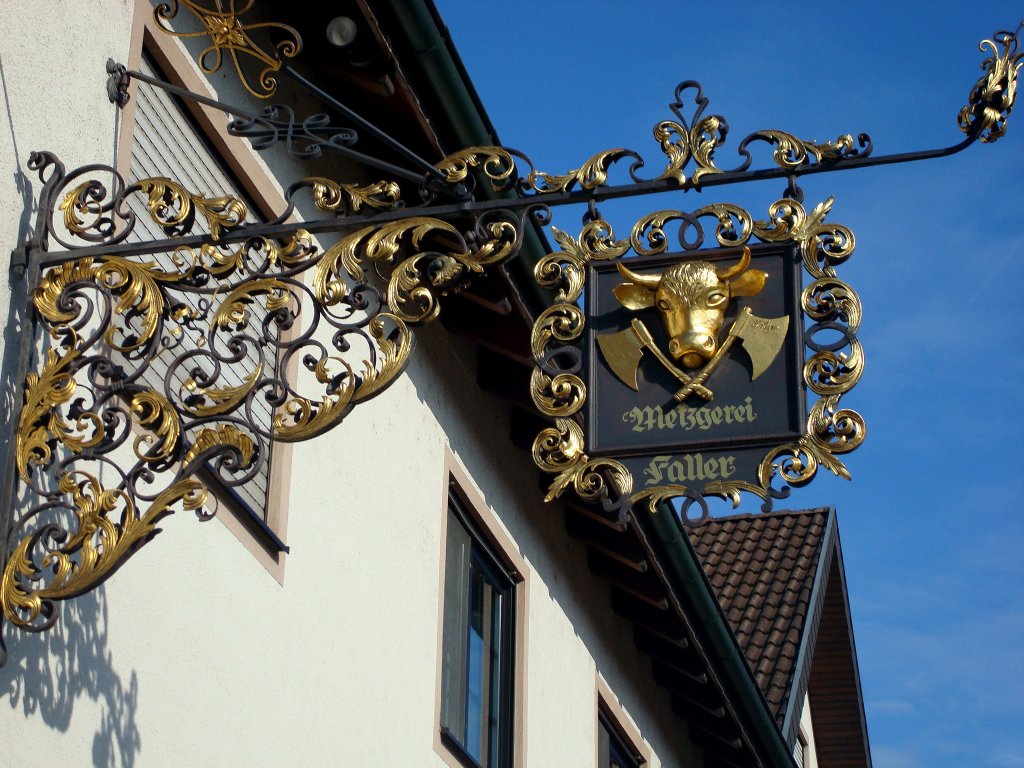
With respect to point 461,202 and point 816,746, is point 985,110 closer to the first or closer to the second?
point 461,202

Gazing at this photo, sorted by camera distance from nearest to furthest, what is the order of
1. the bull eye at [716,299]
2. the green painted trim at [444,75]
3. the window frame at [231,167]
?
the bull eye at [716,299]
the window frame at [231,167]
the green painted trim at [444,75]

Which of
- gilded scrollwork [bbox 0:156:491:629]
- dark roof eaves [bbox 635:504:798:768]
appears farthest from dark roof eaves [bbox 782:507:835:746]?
gilded scrollwork [bbox 0:156:491:629]

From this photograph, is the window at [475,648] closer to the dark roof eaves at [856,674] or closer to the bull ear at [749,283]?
the bull ear at [749,283]

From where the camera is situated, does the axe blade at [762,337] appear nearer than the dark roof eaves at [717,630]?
Yes

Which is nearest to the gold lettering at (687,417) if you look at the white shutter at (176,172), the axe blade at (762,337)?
the axe blade at (762,337)

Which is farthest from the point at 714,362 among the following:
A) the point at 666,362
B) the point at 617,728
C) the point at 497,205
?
the point at 617,728

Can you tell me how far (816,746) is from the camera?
21.8 meters

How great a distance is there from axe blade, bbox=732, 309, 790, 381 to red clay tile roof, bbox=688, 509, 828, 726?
410 inches

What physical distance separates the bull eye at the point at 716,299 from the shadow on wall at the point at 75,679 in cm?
207

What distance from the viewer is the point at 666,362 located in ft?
19.8

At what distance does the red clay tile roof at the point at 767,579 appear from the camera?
56.3ft

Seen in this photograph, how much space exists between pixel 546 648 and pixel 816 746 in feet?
37.5

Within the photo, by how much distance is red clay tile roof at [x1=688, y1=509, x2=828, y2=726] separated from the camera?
17.2 m

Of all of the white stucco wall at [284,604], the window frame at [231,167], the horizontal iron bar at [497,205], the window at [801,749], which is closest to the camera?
the horizontal iron bar at [497,205]
